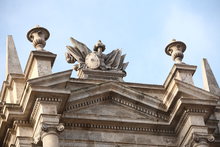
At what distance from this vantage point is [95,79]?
37719mm

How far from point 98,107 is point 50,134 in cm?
323

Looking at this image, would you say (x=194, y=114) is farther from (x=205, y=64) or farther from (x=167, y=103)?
(x=205, y=64)

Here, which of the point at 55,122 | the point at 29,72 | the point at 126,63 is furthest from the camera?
the point at 126,63

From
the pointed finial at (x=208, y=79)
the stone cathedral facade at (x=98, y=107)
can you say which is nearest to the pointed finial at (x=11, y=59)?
the stone cathedral facade at (x=98, y=107)

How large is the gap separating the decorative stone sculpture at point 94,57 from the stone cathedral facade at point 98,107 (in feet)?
0.20

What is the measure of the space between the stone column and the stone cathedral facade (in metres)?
0.03

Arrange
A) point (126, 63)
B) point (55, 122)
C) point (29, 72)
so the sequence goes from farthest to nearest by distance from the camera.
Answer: point (126, 63) < point (29, 72) < point (55, 122)

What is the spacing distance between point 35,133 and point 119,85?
390 cm

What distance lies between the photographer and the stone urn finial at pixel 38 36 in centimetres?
3706

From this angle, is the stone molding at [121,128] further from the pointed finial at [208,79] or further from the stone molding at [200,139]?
the pointed finial at [208,79]

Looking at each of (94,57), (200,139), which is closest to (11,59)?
(94,57)

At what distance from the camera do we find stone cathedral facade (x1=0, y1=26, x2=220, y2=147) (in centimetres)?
3531

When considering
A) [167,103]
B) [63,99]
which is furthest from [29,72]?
[167,103]

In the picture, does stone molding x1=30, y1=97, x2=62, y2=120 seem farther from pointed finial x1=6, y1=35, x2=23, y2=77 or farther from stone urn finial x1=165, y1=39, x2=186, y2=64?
stone urn finial x1=165, y1=39, x2=186, y2=64
